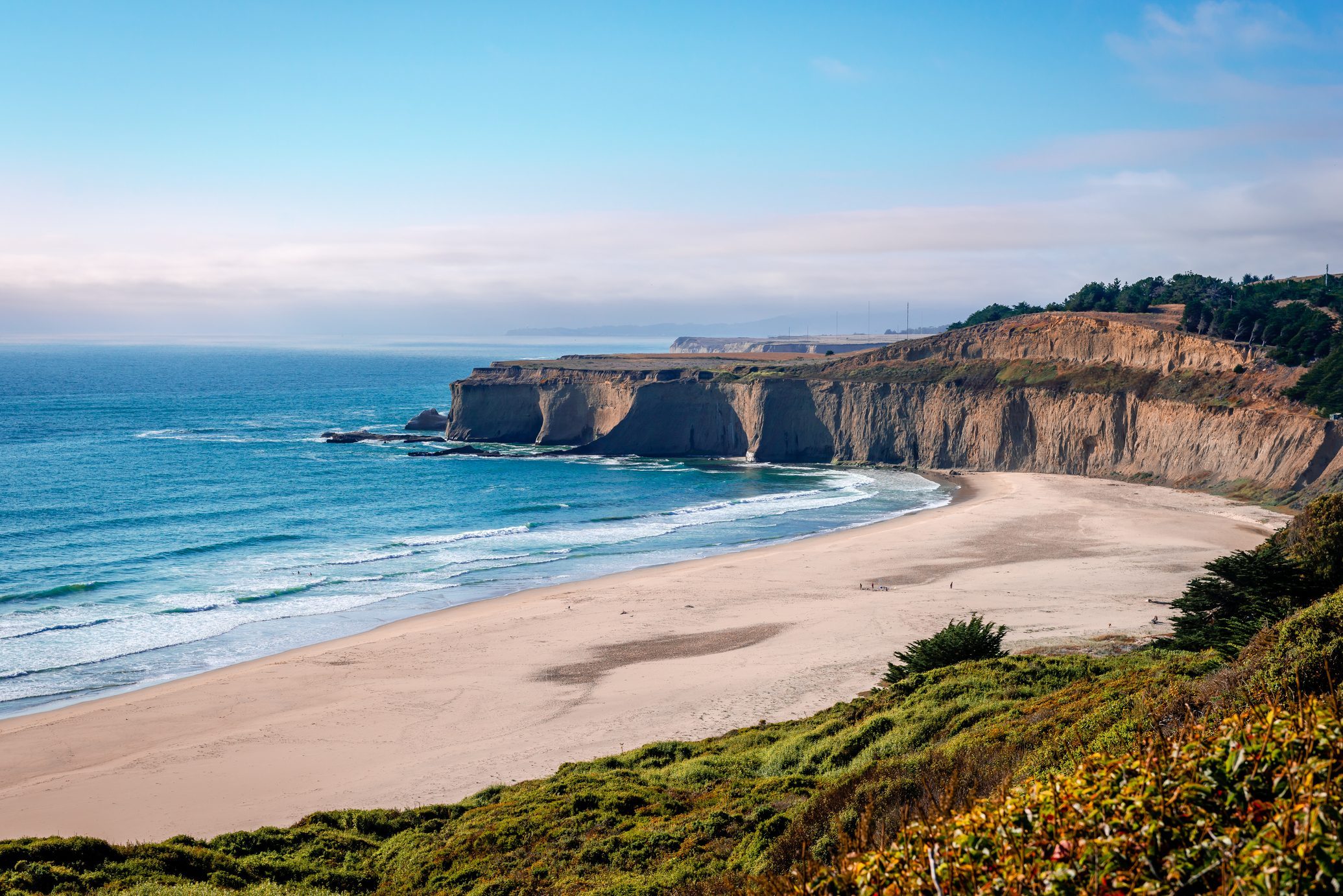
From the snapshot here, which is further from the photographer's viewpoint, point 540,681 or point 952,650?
point 540,681

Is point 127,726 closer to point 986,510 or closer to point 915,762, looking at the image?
point 915,762

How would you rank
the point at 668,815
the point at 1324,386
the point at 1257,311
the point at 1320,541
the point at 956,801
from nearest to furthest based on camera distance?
the point at 956,801 < the point at 668,815 < the point at 1320,541 < the point at 1324,386 < the point at 1257,311

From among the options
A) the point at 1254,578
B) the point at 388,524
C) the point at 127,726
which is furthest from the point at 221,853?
the point at 388,524

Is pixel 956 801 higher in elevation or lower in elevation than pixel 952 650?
higher

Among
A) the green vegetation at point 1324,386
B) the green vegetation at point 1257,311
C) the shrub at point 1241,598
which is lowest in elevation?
the shrub at point 1241,598

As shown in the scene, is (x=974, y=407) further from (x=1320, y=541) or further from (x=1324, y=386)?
(x=1320, y=541)

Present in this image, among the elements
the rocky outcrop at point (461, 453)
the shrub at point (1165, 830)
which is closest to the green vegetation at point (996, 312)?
the rocky outcrop at point (461, 453)

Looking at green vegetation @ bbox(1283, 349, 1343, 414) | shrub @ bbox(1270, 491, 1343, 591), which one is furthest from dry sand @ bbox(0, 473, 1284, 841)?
green vegetation @ bbox(1283, 349, 1343, 414)

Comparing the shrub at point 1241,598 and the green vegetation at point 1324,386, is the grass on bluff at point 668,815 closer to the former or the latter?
the shrub at point 1241,598

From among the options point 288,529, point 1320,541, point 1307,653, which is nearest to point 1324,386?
point 1320,541
